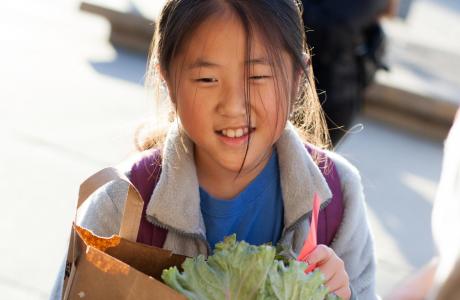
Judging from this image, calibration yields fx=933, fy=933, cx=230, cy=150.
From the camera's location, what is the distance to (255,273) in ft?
6.67

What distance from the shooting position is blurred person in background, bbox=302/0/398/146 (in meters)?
4.47

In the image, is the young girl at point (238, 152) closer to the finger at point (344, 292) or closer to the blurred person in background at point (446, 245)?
the finger at point (344, 292)

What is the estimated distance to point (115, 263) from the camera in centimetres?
194

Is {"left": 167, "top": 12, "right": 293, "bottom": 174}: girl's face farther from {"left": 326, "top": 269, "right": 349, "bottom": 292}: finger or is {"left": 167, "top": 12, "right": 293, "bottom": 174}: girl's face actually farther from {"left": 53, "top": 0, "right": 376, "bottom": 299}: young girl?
{"left": 326, "top": 269, "right": 349, "bottom": 292}: finger

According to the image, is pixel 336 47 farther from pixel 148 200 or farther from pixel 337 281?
pixel 337 281

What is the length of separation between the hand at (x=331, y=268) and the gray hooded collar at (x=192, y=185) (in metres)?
0.28

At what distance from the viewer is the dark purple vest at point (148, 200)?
2.49m

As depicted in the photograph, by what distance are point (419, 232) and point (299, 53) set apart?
356cm

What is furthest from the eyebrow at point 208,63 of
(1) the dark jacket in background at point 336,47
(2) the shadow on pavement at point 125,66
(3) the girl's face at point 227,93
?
(2) the shadow on pavement at point 125,66

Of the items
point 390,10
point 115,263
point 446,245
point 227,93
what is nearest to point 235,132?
point 227,93

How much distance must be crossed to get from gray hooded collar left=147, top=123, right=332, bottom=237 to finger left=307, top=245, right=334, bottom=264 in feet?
1.01

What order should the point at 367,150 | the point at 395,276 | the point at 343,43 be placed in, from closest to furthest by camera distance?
the point at 343,43 → the point at 395,276 → the point at 367,150

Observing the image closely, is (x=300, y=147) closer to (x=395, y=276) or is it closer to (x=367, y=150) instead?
(x=395, y=276)

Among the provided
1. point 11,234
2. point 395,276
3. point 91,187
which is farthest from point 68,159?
point 91,187
